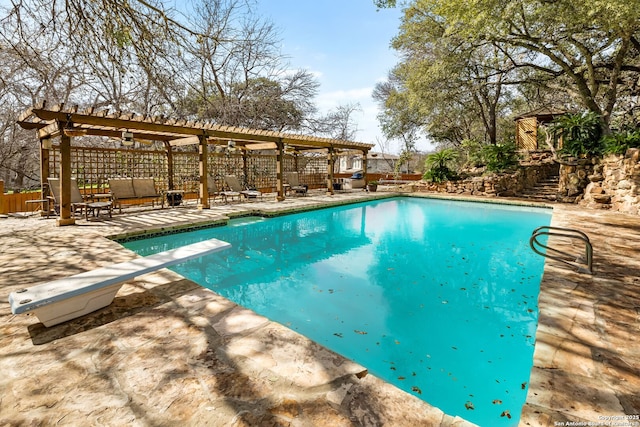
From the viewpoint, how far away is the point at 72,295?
2340 mm

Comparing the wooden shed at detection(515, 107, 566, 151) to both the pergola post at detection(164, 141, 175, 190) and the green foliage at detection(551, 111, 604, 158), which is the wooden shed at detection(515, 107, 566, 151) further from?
the pergola post at detection(164, 141, 175, 190)

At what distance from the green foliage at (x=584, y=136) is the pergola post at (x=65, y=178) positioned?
47.1ft

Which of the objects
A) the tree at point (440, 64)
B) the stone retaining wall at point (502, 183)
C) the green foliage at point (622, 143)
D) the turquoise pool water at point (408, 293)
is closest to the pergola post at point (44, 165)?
the turquoise pool water at point (408, 293)

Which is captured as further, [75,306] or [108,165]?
[108,165]

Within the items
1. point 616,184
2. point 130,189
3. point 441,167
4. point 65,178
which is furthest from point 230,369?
point 441,167

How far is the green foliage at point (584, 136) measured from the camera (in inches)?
410

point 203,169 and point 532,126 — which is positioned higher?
point 532,126

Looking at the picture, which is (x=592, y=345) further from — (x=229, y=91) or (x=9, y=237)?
(x=229, y=91)

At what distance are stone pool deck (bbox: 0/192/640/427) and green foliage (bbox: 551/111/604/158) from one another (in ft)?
30.9

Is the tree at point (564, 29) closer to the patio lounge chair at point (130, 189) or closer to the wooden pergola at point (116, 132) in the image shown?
the wooden pergola at point (116, 132)

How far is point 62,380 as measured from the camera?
1759 millimetres

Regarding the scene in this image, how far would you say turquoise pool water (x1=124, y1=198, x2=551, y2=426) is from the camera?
250 cm

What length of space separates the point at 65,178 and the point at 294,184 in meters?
8.76

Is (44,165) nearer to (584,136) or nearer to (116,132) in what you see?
(116,132)
